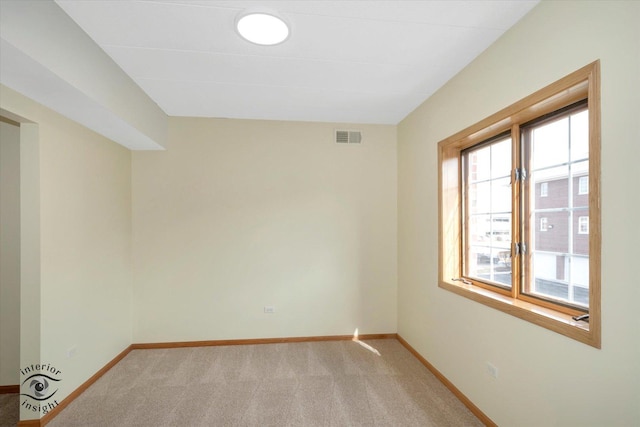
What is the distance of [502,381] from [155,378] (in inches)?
117

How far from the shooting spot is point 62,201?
2324mm

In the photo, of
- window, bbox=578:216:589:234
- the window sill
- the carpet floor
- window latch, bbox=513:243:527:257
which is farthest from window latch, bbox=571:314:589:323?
the carpet floor

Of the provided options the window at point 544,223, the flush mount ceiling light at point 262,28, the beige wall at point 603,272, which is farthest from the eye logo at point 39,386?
the window at point 544,223

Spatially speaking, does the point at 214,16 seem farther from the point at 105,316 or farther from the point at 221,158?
the point at 105,316

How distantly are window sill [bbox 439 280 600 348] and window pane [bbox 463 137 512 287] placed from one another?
0.70 feet

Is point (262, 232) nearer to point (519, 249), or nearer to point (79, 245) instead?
point (79, 245)

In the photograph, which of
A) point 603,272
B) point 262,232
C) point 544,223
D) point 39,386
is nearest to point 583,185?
point 544,223

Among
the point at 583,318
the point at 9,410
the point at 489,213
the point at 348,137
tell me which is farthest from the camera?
the point at 348,137

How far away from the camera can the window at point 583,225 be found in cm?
157

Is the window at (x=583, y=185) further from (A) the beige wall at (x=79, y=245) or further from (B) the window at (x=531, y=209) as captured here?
(A) the beige wall at (x=79, y=245)

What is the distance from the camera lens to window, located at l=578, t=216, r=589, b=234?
157cm

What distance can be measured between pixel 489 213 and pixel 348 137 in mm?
1912

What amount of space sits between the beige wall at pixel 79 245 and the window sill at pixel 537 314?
3.28 metres

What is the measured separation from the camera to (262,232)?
3.50m
